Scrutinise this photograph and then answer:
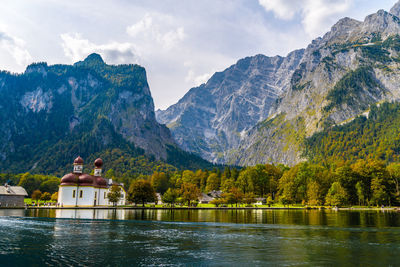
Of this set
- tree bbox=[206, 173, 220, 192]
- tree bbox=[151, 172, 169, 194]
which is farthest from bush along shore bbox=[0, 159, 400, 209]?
tree bbox=[151, 172, 169, 194]

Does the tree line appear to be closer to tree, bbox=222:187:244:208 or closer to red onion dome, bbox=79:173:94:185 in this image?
tree, bbox=222:187:244:208

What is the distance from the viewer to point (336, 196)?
415 ft

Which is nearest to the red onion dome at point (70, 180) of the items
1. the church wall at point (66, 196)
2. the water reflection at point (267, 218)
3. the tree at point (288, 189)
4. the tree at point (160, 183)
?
the church wall at point (66, 196)

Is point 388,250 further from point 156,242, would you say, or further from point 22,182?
point 22,182

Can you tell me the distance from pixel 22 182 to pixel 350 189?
170820mm

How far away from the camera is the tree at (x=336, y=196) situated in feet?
415

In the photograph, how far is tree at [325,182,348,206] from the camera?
126m

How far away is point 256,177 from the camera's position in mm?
164500

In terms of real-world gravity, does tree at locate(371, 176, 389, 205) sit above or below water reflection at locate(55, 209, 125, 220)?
above

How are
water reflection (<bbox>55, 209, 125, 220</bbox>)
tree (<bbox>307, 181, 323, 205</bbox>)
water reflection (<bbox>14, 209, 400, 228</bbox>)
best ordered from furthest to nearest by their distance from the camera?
tree (<bbox>307, 181, 323, 205</bbox>) → water reflection (<bbox>55, 209, 125, 220</bbox>) → water reflection (<bbox>14, 209, 400, 228</bbox>)

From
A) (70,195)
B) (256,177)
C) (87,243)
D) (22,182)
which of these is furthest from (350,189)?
(22,182)

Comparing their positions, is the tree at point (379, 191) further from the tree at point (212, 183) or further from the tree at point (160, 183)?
the tree at point (160, 183)

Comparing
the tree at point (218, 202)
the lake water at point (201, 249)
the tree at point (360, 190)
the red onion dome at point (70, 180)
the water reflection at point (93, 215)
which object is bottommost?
the water reflection at point (93, 215)

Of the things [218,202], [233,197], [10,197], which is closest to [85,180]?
[10,197]
